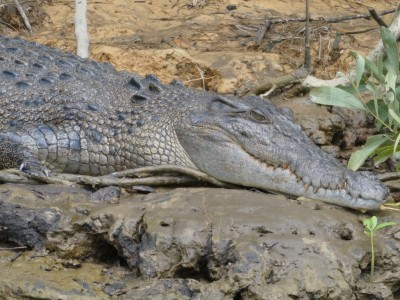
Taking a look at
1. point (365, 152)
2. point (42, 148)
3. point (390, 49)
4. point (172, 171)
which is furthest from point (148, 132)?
point (390, 49)

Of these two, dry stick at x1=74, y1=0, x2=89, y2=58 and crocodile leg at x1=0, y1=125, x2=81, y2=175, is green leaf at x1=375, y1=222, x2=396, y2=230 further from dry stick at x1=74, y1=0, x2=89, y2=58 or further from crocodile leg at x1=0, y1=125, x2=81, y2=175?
dry stick at x1=74, y1=0, x2=89, y2=58

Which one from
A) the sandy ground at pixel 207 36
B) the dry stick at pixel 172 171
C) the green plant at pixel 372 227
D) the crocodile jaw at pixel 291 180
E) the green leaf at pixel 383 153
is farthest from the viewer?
the sandy ground at pixel 207 36

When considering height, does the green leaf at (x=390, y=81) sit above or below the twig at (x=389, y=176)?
above

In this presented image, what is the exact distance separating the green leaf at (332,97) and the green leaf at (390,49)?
55 centimetres

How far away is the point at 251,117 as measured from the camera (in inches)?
219

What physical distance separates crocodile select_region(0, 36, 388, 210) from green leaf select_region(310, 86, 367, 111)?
0.85ft

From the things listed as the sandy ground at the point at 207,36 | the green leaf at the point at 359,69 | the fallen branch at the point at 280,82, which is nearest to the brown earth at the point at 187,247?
the green leaf at the point at 359,69

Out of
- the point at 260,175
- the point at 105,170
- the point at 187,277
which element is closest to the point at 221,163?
the point at 260,175

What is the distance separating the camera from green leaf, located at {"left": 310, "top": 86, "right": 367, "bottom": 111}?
5504 mm

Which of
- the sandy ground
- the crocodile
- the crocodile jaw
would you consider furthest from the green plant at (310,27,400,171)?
the sandy ground

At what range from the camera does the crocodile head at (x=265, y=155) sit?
195 inches

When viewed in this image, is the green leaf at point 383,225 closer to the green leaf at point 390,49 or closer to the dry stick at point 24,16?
the green leaf at point 390,49

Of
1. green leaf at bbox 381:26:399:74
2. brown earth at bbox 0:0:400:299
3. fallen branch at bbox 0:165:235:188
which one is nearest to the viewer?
brown earth at bbox 0:0:400:299

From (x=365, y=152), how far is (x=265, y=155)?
0.78 meters
